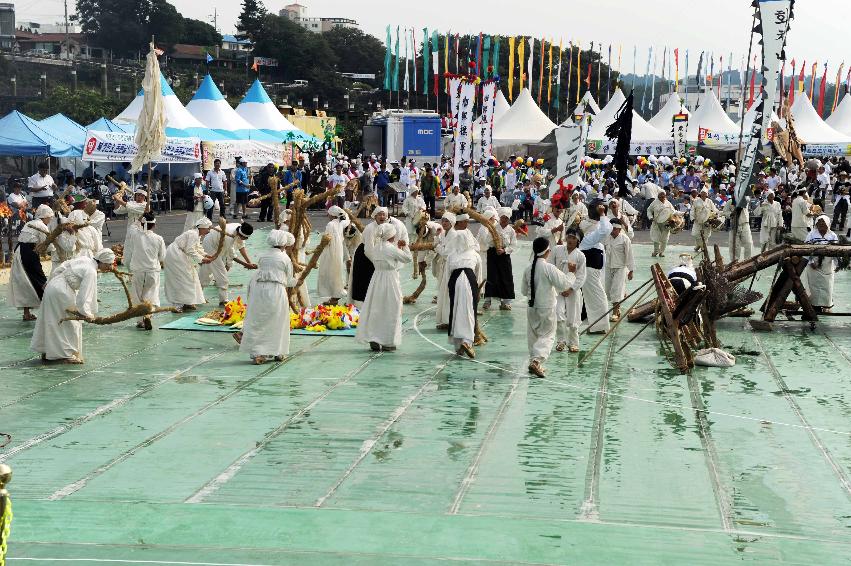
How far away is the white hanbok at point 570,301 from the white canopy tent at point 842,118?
37.1m

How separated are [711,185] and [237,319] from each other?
73.0 feet

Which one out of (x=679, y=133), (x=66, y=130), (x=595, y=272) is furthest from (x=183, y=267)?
(x=679, y=133)

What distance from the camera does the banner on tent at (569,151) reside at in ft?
62.5

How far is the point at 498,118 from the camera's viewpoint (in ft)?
154

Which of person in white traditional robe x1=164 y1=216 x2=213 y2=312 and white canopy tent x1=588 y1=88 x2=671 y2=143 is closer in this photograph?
person in white traditional robe x1=164 y1=216 x2=213 y2=312

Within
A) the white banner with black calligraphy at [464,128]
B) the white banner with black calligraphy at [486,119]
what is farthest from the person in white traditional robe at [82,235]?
the white banner with black calligraphy at [486,119]

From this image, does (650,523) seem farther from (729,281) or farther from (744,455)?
(729,281)

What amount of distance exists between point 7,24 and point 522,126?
167 feet

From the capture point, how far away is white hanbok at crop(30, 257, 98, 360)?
10998 millimetres

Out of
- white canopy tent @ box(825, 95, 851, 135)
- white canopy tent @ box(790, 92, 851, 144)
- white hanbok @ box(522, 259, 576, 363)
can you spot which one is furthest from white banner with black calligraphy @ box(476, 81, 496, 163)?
white hanbok @ box(522, 259, 576, 363)

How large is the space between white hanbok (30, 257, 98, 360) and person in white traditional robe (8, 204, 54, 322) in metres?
2.62

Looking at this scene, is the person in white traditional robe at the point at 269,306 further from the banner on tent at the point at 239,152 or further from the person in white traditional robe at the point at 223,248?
the banner on tent at the point at 239,152

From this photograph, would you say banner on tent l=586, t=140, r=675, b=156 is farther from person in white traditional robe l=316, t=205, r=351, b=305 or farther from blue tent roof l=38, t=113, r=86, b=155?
person in white traditional robe l=316, t=205, r=351, b=305

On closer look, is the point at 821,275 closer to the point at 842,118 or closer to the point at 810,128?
the point at 810,128
